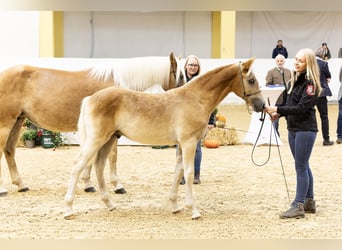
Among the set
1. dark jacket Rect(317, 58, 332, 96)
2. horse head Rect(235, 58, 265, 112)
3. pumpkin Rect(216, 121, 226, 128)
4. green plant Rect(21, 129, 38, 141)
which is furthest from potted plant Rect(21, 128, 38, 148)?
horse head Rect(235, 58, 265, 112)

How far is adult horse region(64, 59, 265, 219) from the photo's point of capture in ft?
15.2

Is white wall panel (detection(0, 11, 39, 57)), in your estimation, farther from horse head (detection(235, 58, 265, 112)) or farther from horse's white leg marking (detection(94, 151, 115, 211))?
horse head (detection(235, 58, 265, 112))

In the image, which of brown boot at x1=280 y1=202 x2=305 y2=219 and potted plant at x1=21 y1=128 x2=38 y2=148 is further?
potted plant at x1=21 y1=128 x2=38 y2=148

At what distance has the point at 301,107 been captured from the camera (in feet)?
15.1

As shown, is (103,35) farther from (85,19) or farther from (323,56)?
(323,56)

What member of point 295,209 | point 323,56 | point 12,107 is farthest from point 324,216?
point 323,56

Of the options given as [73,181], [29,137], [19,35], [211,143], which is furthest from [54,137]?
[19,35]

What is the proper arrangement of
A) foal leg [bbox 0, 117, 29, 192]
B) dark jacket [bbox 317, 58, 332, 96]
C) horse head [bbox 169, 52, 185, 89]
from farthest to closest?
dark jacket [bbox 317, 58, 332, 96] < foal leg [bbox 0, 117, 29, 192] < horse head [bbox 169, 52, 185, 89]

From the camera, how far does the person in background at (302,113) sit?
15.1ft

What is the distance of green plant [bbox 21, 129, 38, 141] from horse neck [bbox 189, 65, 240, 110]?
5.52m

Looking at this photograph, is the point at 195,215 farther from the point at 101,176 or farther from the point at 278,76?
the point at 278,76

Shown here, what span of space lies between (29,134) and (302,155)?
6287 mm

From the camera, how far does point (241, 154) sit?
8906 mm

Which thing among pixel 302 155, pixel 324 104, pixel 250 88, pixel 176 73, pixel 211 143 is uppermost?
pixel 176 73
